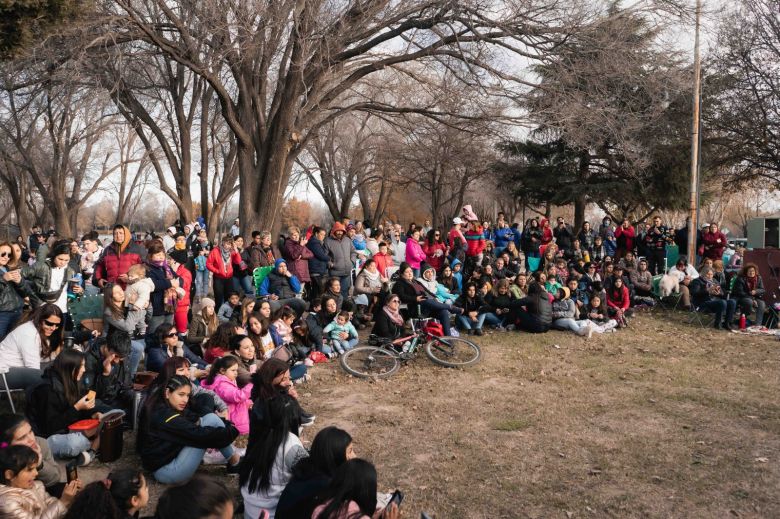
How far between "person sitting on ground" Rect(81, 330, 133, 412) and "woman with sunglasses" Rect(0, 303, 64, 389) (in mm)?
498

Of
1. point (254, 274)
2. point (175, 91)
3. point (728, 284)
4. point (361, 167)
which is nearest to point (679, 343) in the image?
point (728, 284)

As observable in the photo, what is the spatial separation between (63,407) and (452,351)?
5.30 meters

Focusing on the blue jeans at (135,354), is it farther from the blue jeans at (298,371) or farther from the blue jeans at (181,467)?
the blue jeans at (181,467)

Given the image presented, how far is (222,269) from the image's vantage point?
10.4 meters

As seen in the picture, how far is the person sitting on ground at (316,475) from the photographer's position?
3633 mm

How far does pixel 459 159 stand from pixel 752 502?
76.8 ft

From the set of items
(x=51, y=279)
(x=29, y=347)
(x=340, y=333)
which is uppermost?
(x=51, y=279)

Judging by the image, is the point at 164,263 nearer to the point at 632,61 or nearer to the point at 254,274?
the point at 254,274


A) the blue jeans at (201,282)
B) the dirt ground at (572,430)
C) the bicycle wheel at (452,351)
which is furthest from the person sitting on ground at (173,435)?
the blue jeans at (201,282)

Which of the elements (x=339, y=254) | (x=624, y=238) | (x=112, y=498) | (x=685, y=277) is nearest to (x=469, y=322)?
(x=339, y=254)

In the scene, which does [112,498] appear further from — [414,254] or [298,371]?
[414,254]

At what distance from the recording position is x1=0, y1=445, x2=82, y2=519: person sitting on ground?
3389 millimetres

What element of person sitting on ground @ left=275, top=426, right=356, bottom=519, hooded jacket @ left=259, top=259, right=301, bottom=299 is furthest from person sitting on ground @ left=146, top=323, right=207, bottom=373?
person sitting on ground @ left=275, top=426, right=356, bottom=519

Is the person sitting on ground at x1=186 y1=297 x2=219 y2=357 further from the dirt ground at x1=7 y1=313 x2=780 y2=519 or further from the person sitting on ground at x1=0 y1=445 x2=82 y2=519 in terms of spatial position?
the person sitting on ground at x1=0 y1=445 x2=82 y2=519
